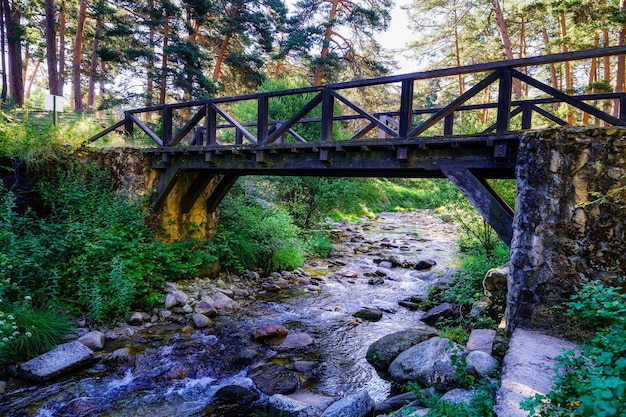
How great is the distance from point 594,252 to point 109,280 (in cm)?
728

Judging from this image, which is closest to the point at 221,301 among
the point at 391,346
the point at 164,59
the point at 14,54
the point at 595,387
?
the point at 391,346

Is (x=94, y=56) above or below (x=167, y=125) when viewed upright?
above

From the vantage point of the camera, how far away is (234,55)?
18453 mm

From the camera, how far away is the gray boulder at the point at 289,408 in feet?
14.5

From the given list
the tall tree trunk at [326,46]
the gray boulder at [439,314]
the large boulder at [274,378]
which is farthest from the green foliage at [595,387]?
the tall tree trunk at [326,46]

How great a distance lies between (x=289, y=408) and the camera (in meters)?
4.51

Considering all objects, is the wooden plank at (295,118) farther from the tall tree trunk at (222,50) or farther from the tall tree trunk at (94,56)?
the tall tree trunk at (94,56)

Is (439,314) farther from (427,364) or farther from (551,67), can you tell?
(551,67)

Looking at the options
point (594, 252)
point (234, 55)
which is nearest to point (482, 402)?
point (594, 252)

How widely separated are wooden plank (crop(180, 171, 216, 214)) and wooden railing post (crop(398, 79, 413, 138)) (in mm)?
4956

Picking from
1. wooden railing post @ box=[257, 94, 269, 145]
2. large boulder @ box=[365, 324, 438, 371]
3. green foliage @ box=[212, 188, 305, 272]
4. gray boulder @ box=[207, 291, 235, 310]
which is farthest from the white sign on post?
large boulder @ box=[365, 324, 438, 371]

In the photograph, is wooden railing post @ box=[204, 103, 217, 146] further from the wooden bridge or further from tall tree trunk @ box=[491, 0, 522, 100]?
tall tree trunk @ box=[491, 0, 522, 100]

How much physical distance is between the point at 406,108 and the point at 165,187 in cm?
563

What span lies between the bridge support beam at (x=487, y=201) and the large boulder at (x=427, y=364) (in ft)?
5.32
